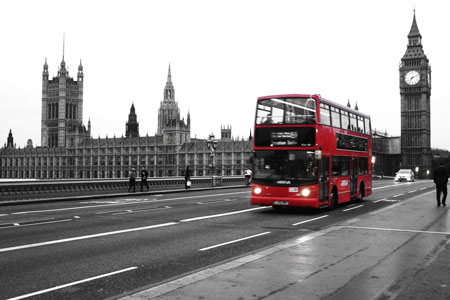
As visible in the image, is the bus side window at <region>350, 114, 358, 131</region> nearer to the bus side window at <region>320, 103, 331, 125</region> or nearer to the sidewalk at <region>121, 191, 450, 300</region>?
the bus side window at <region>320, 103, 331, 125</region>

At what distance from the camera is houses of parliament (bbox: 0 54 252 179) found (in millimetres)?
117544

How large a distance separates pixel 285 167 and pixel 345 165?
162 inches

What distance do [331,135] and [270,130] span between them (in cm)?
262

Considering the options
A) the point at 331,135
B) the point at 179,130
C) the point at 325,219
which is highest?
the point at 179,130

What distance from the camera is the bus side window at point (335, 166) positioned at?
17331 millimetres

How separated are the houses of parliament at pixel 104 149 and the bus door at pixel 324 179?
8983 cm

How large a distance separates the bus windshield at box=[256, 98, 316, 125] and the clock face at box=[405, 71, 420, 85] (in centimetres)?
10801

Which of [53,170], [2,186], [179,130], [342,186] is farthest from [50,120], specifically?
[342,186]

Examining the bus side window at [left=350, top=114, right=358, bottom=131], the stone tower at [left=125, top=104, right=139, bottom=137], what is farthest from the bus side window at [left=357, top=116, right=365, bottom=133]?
the stone tower at [left=125, top=104, right=139, bottom=137]

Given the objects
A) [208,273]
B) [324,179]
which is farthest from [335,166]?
[208,273]

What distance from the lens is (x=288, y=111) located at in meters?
15.9

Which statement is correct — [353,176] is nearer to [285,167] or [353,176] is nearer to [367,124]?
[367,124]

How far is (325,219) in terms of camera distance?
15102 millimetres

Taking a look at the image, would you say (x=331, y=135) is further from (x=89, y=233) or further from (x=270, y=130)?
(x=89, y=233)
